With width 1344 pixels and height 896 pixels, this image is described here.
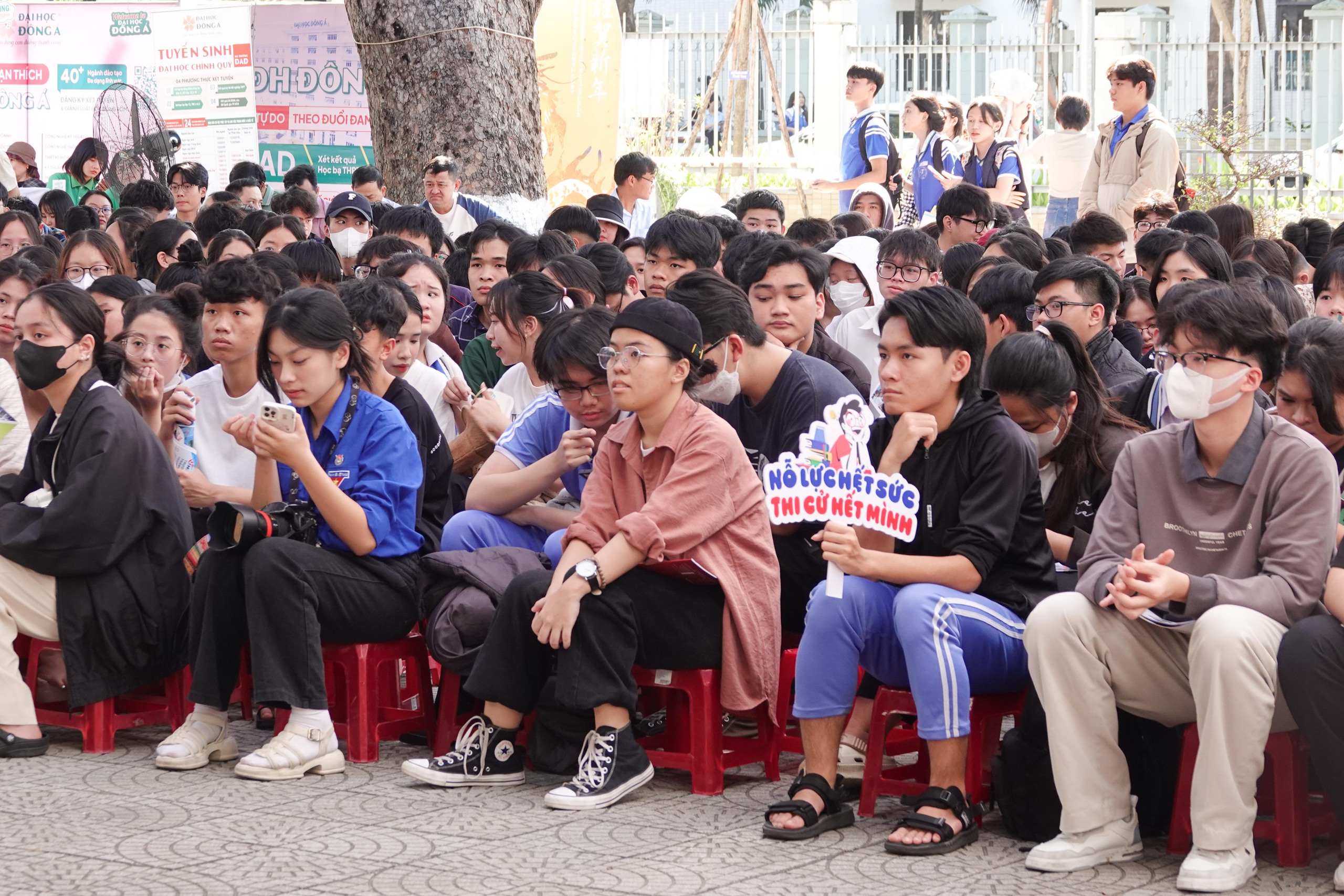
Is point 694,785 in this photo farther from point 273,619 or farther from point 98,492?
point 98,492

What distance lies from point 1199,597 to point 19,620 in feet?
11.8

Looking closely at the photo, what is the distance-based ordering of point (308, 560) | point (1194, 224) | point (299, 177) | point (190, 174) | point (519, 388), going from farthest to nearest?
point (299, 177)
point (190, 174)
point (1194, 224)
point (519, 388)
point (308, 560)

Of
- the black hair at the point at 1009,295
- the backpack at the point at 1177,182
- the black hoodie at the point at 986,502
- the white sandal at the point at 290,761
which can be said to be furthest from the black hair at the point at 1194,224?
the white sandal at the point at 290,761

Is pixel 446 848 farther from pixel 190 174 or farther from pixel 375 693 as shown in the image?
pixel 190 174

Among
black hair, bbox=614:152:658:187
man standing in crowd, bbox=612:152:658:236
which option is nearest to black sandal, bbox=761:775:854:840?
man standing in crowd, bbox=612:152:658:236

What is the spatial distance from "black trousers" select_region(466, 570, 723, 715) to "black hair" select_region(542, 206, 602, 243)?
14.1 ft

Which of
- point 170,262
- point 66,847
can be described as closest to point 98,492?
point 66,847

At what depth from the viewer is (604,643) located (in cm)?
452

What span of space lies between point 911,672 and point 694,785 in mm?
872

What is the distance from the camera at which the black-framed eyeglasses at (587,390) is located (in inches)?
202

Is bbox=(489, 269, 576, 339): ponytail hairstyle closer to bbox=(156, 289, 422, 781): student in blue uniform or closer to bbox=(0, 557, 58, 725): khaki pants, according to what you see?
bbox=(156, 289, 422, 781): student in blue uniform

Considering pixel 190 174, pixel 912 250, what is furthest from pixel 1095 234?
pixel 190 174

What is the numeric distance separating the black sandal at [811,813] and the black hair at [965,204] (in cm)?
469

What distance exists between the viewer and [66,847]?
165 inches
